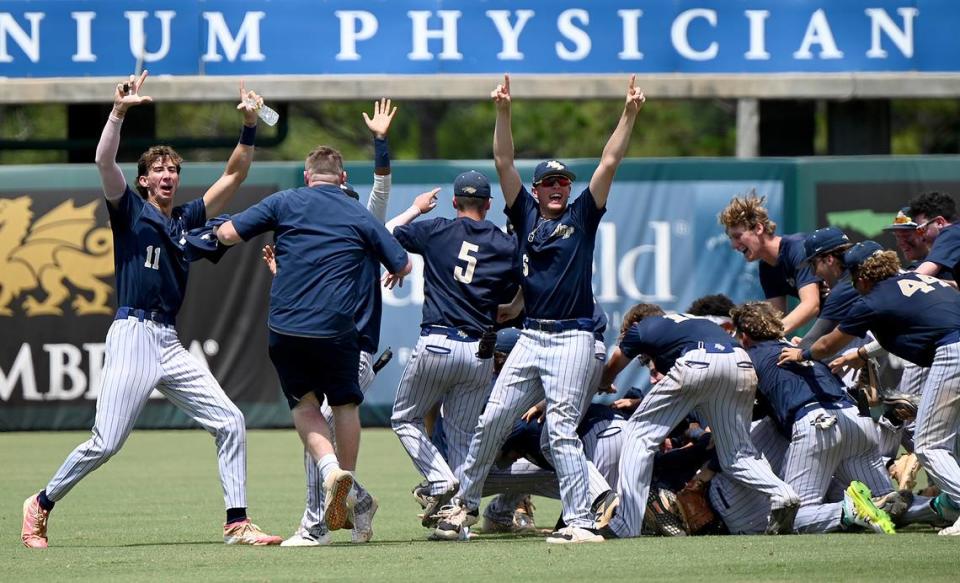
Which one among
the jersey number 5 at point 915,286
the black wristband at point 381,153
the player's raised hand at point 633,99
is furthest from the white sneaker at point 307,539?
the jersey number 5 at point 915,286

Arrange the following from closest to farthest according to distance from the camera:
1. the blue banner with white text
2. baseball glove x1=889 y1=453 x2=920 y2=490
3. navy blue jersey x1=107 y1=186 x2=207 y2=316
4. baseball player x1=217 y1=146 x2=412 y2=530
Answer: baseball player x1=217 y1=146 x2=412 y2=530, navy blue jersey x1=107 y1=186 x2=207 y2=316, baseball glove x1=889 y1=453 x2=920 y2=490, the blue banner with white text

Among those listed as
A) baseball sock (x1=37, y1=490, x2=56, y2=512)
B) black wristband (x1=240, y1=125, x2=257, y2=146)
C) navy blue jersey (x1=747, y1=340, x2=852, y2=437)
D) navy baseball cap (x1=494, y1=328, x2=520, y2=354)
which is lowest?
baseball sock (x1=37, y1=490, x2=56, y2=512)

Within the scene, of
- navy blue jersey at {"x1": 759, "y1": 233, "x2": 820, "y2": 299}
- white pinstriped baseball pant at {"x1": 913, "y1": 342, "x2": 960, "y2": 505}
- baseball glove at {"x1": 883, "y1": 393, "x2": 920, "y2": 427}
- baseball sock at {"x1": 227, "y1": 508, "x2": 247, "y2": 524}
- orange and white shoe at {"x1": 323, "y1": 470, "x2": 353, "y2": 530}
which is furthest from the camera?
navy blue jersey at {"x1": 759, "y1": 233, "x2": 820, "y2": 299}

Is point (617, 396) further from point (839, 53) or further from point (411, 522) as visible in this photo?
point (411, 522)

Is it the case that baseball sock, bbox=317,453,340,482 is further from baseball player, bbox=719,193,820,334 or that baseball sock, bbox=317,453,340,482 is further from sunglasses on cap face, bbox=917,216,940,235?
sunglasses on cap face, bbox=917,216,940,235

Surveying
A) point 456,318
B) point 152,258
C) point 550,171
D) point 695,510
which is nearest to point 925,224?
point 695,510

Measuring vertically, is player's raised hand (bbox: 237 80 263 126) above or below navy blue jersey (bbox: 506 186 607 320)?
above

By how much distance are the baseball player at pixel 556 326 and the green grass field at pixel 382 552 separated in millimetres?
405

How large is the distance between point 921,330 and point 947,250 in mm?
1109

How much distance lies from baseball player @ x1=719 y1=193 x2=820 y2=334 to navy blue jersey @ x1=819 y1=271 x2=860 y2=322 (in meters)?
0.60

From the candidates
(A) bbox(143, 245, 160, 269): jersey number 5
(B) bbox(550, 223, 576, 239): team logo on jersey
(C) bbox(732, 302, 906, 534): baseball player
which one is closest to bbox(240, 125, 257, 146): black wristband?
(A) bbox(143, 245, 160, 269): jersey number 5

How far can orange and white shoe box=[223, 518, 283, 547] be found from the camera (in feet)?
25.0

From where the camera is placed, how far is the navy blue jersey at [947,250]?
8938 mm

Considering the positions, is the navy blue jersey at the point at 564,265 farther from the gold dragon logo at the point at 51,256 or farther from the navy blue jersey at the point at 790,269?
the gold dragon logo at the point at 51,256
